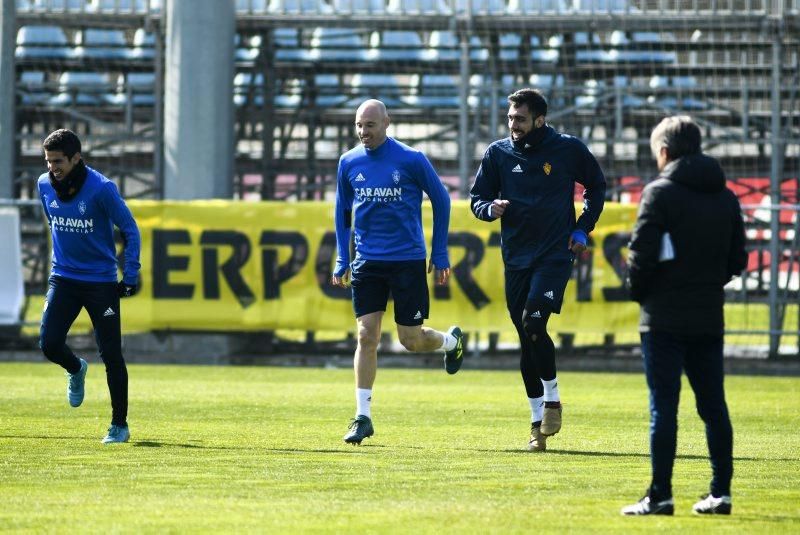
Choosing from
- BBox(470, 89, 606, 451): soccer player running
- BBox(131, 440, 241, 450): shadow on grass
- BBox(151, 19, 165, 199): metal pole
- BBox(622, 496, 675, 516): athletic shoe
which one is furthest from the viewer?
BBox(151, 19, 165, 199): metal pole

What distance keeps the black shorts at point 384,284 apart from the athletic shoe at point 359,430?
688mm

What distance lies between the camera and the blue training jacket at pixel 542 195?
978 cm

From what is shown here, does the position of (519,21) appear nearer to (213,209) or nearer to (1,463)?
(213,209)

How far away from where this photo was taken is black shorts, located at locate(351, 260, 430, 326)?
10.1 metres

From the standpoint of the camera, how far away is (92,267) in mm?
10039

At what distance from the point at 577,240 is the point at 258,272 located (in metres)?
9.39

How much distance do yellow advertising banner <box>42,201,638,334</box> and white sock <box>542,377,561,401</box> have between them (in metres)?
8.37

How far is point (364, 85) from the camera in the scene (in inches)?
943

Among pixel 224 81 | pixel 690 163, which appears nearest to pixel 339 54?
pixel 224 81

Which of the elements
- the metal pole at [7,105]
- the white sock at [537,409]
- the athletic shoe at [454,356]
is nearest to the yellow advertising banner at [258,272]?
the metal pole at [7,105]

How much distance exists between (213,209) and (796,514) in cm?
1247

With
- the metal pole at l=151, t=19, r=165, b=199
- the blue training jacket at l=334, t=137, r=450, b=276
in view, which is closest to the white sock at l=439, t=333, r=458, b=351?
the blue training jacket at l=334, t=137, r=450, b=276

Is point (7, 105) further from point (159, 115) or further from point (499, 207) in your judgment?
point (499, 207)

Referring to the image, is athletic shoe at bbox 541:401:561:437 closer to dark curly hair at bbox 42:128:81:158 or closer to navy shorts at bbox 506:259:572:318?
navy shorts at bbox 506:259:572:318
